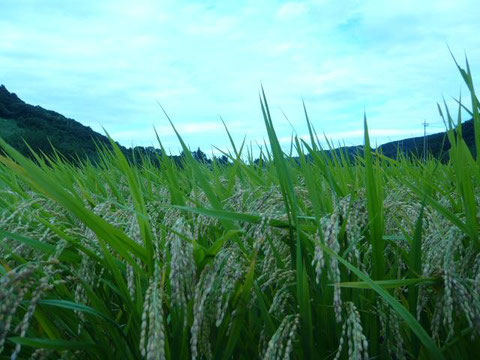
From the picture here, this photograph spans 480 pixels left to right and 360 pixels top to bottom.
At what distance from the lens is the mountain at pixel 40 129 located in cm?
1537

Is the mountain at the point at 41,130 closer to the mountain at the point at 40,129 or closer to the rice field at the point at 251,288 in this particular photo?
the mountain at the point at 40,129

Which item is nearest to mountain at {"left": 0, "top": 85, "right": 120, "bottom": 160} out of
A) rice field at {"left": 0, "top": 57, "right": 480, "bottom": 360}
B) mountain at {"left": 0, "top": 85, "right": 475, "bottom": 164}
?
mountain at {"left": 0, "top": 85, "right": 475, "bottom": 164}

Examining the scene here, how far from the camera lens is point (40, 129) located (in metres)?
19.0

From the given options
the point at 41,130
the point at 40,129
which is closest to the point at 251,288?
the point at 41,130

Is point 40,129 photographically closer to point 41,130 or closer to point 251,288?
point 41,130

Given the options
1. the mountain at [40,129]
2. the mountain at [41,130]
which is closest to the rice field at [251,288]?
the mountain at [41,130]

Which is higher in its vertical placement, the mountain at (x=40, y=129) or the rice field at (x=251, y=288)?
the mountain at (x=40, y=129)

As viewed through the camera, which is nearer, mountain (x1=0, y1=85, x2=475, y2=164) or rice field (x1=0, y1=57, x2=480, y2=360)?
rice field (x1=0, y1=57, x2=480, y2=360)

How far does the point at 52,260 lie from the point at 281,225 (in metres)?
0.72

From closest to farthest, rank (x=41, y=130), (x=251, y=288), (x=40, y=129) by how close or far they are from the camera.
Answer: (x=251, y=288)
(x=41, y=130)
(x=40, y=129)

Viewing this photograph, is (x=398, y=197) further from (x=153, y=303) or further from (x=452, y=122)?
(x=153, y=303)

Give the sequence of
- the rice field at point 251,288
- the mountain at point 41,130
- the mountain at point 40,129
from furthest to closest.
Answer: the mountain at point 40,129, the mountain at point 41,130, the rice field at point 251,288

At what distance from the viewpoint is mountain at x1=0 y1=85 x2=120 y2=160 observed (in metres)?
15.4

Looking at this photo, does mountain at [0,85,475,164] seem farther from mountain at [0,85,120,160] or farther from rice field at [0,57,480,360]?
rice field at [0,57,480,360]
